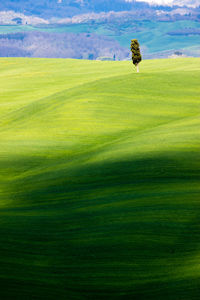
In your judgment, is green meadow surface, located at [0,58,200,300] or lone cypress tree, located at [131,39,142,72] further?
lone cypress tree, located at [131,39,142,72]

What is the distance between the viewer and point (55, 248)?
8.67 m

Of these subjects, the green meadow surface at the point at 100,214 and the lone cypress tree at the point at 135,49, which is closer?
the green meadow surface at the point at 100,214

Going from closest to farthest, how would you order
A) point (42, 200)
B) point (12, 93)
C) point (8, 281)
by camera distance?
point (8, 281), point (42, 200), point (12, 93)

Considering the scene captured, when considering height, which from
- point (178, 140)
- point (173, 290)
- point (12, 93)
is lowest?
point (173, 290)

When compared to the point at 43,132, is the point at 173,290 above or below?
below

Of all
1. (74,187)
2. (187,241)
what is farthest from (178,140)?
(187,241)

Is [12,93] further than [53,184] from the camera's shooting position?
Yes

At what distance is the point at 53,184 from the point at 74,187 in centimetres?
102

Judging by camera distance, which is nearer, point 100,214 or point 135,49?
point 100,214

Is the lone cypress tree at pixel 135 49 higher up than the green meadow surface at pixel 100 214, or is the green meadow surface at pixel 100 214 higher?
the lone cypress tree at pixel 135 49

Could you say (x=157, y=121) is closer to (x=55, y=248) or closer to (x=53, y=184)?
(x=53, y=184)

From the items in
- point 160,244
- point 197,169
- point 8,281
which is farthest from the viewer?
point 197,169

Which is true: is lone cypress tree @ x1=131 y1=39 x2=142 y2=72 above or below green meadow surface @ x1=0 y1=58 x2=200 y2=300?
above

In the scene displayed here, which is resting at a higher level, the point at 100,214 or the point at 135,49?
the point at 135,49
